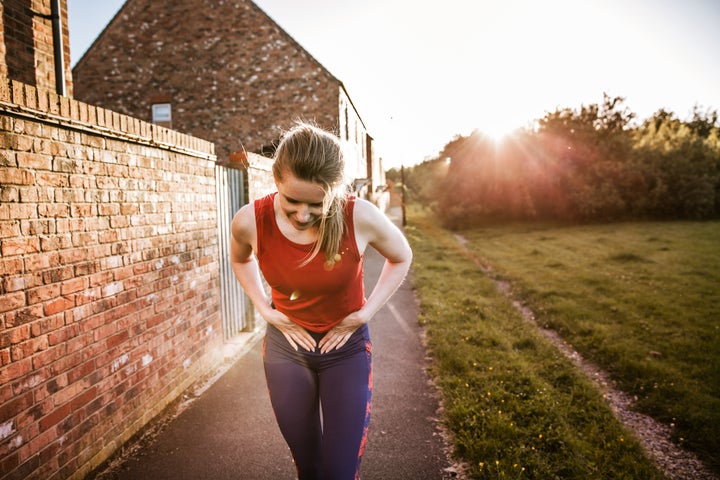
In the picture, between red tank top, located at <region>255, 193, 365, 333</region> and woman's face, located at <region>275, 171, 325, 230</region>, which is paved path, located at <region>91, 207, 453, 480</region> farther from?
woman's face, located at <region>275, 171, 325, 230</region>

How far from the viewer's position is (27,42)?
13.1ft

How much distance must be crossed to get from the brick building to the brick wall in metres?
11.6

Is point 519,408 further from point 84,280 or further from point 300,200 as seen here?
point 84,280

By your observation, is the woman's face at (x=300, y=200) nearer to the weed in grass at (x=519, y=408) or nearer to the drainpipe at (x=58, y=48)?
the weed in grass at (x=519, y=408)

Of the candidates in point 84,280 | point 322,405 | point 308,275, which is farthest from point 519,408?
point 84,280

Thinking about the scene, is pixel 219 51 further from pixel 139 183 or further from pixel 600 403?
pixel 600 403

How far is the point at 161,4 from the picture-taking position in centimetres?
1507

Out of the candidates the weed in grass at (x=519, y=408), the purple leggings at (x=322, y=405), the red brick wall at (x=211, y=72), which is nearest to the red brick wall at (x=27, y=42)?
the purple leggings at (x=322, y=405)

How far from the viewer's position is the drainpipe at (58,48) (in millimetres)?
4203

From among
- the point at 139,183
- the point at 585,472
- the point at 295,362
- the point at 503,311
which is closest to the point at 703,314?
the point at 503,311

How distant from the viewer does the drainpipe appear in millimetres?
4203

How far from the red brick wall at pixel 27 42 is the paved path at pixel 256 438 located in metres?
3.86

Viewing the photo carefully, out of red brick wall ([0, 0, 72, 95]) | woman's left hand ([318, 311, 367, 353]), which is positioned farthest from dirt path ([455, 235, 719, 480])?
red brick wall ([0, 0, 72, 95])

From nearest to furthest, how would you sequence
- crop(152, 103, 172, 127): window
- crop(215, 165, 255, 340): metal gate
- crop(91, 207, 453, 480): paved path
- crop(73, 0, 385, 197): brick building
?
crop(91, 207, 453, 480): paved path
crop(215, 165, 255, 340): metal gate
crop(73, 0, 385, 197): brick building
crop(152, 103, 172, 127): window
